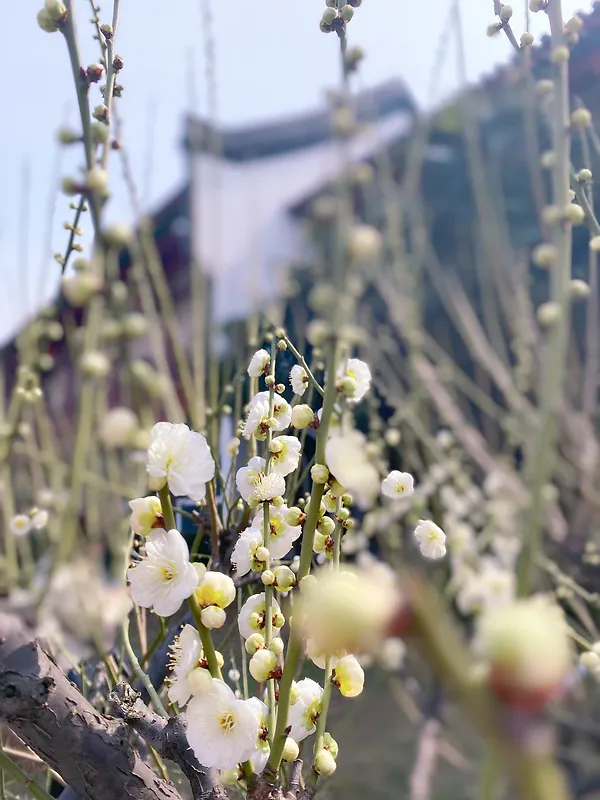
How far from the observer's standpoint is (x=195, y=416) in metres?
0.73

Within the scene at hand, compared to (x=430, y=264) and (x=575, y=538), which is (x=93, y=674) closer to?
(x=430, y=264)

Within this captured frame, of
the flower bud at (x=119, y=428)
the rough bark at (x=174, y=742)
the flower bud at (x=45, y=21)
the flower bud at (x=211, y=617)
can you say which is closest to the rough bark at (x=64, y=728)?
the rough bark at (x=174, y=742)

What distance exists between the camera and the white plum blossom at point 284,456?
1.52ft

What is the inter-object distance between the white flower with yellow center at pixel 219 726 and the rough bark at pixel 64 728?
0.08 m

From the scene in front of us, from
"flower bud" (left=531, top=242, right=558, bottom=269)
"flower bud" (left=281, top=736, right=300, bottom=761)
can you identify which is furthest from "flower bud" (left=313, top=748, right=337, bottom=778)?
"flower bud" (left=531, top=242, right=558, bottom=269)

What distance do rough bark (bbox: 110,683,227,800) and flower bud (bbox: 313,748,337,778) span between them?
7 cm

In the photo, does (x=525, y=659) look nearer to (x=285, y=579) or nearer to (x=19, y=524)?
(x=285, y=579)

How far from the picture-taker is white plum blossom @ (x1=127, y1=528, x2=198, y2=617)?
327 mm

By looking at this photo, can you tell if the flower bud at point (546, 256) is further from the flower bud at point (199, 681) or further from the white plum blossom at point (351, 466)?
the flower bud at point (199, 681)

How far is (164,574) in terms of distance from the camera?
13.7 inches

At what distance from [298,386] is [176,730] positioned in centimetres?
25

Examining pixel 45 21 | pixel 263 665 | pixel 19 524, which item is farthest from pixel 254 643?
pixel 19 524

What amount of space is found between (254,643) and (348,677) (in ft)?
0.22

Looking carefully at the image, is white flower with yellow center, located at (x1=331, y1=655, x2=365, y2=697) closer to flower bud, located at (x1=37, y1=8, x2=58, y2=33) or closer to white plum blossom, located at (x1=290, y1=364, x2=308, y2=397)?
white plum blossom, located at (x1=290, y1=364, x2=308, y2=397)
